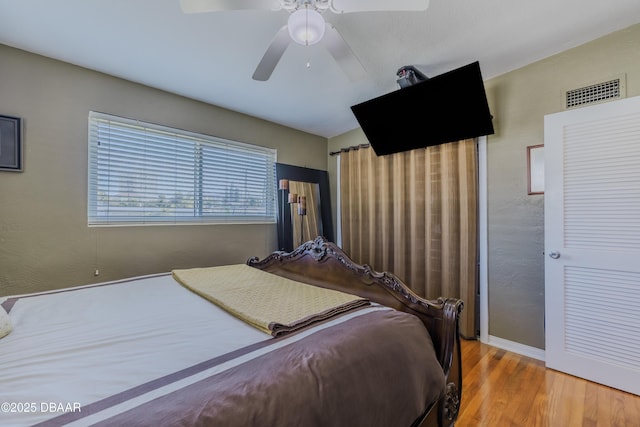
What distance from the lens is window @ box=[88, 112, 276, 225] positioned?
2.27 meters

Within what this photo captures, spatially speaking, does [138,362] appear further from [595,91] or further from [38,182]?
[595,91]

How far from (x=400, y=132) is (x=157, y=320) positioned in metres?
2.59

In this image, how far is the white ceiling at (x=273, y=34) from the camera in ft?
5.38

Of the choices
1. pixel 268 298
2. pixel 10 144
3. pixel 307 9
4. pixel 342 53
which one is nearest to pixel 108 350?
pixel 268 298

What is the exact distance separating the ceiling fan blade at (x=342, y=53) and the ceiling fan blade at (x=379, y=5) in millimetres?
107

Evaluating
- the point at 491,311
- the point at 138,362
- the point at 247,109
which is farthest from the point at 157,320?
the point at 491,311

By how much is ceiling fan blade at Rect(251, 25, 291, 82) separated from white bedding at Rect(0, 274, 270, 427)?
1434 millimetres

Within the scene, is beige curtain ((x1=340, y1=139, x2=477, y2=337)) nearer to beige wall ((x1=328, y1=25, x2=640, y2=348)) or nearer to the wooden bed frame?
beige wall ((x1=328, y1=25, x2=640, y2=348))

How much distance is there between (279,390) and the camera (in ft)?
2.55

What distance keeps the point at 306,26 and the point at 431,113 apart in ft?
5.07

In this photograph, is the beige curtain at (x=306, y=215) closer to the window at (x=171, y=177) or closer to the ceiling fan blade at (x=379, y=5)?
the window at (x=171, y=177)

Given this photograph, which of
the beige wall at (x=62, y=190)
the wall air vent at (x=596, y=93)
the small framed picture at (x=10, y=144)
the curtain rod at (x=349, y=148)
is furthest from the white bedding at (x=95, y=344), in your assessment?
the wall air vent at (x=596, y=93)

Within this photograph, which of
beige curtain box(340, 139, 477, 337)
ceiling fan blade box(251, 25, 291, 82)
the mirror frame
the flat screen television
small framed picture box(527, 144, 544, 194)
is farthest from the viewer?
the mirror frame

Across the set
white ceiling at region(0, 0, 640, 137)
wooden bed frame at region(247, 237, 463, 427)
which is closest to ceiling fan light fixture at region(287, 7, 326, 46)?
white ceiling at region(0, 0, 640, 137)
